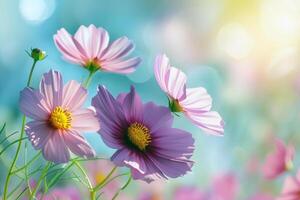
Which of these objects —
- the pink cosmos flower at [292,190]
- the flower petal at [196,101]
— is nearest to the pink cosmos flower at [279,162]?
the pink cosmos flower at [292,190]

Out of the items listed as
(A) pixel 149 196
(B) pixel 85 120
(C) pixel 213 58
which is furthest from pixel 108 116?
(C) pixel 213 58

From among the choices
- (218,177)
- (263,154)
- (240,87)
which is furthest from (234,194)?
(240,87)

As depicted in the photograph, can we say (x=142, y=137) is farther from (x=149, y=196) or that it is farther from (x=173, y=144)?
(x=149, y=196)

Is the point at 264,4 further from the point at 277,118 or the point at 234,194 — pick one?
the point at 234,194

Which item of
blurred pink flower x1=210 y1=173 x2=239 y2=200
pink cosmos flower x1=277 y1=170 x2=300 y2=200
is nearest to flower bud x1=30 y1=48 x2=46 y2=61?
pink cosmos flower x1=277 y1=170 x2=300 y2=200

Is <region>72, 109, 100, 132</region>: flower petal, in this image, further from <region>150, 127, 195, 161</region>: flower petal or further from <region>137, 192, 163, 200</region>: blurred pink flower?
<region>137, 192, 163, 200</region>: blurred pink flower

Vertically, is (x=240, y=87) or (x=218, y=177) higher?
(x=240, y=87)

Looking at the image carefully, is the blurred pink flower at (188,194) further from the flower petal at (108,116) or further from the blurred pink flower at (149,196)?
the flower petal at (108,116)
